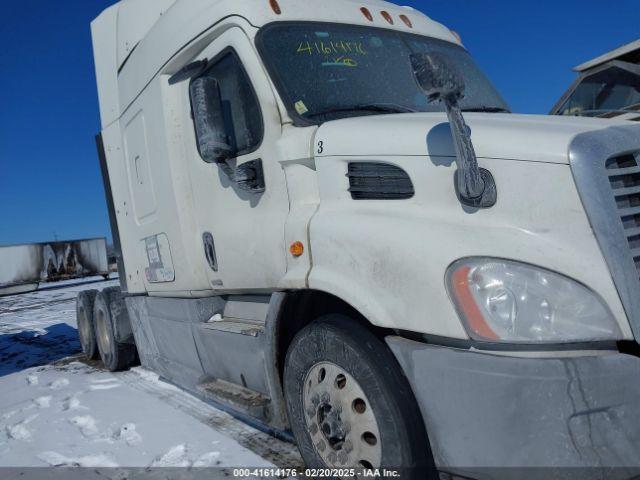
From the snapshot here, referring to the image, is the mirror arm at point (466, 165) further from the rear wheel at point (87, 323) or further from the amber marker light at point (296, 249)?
the rear wheel at point (87, 323)

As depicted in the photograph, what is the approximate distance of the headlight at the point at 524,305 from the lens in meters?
1.98

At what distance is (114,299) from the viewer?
6594 millimetres

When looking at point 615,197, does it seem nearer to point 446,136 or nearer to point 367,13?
point 446,136

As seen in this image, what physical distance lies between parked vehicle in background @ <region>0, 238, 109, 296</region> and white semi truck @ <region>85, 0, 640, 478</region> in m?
19.7

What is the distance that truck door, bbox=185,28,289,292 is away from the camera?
3184 mm

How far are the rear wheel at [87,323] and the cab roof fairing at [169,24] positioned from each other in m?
2.82

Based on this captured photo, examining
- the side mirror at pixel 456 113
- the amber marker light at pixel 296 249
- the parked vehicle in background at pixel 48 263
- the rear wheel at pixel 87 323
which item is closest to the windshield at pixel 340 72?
the amber marker light at pixel 296 249

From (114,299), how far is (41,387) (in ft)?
3.98

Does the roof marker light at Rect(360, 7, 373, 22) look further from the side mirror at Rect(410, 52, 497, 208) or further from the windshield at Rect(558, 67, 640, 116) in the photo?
the windshield at Rect(558, 67, 640, 116)

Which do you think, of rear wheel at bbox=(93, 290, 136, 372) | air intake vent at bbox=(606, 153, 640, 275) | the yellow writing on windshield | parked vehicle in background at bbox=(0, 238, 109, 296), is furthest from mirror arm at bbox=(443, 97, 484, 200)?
parked vehicle in background at bbox=(0, 238, 109, 296)

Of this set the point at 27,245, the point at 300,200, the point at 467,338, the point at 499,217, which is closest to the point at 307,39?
the point at 300,200

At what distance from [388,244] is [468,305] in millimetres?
452

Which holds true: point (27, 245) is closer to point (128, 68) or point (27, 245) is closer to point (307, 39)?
point (128, 68)

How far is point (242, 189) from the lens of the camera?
3.37 m
